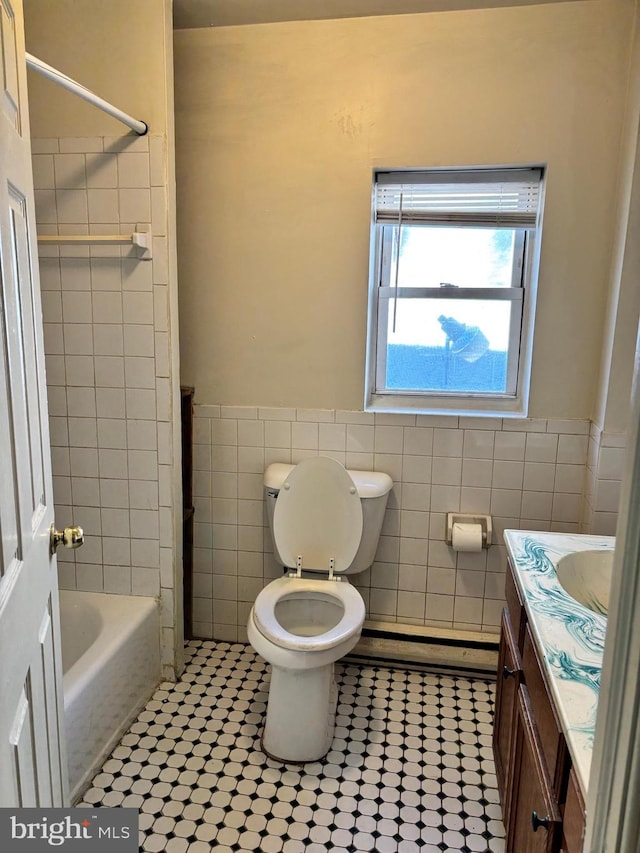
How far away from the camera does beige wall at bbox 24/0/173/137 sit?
194 centimetres

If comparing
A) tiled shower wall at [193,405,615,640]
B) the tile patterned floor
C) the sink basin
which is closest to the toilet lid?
tiled shower wall at [193,405,615,640]

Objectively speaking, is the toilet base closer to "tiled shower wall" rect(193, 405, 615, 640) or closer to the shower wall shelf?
"tiled shower wall" rect(193, 405, 615, 640)

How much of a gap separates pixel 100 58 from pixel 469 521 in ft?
7.08

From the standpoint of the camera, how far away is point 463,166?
2.08 metres

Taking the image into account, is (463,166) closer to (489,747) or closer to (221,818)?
(489,747)

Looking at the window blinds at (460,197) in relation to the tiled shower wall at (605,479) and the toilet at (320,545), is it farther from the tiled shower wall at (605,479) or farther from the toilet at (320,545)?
the toilet at (320,545)

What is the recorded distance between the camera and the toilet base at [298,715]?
1837 mm

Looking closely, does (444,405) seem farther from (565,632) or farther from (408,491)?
(565,632)

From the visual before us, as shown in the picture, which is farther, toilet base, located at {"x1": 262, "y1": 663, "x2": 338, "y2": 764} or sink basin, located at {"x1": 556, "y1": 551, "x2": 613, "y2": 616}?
toilet base, located at {"x1": 262, "y1": 663, "x2": 338, "y2": 764}

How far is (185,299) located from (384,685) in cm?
174

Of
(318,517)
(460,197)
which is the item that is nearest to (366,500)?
(318,517)

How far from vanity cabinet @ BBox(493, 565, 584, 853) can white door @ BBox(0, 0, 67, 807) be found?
2.98ft

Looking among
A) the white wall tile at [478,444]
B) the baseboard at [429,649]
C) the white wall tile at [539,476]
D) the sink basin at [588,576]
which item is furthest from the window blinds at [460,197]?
the baseboard at [429,649]

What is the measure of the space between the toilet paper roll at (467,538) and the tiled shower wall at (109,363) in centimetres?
110
